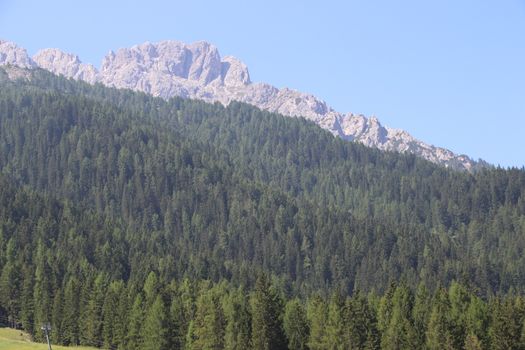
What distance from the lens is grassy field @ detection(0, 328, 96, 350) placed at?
125500 millimetres

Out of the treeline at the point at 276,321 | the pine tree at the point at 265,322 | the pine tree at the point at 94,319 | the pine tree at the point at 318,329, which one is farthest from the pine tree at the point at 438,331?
the pine tree at the point at 94,319

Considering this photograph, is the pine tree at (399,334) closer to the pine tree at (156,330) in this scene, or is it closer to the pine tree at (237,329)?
the pine tree at (237,329)

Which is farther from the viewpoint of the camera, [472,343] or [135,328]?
[135,328]

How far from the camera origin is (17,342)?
131 m

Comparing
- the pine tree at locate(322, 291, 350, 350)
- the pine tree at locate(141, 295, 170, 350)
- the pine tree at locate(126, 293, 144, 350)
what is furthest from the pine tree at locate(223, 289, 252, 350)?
the pine tree at locate(126, 293, 144, 350)

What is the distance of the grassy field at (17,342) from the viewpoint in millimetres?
125500

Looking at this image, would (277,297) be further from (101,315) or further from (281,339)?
(101,315)

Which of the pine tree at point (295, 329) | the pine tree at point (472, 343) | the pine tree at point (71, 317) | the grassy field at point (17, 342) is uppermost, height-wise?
the pine tree at point (472, 343)

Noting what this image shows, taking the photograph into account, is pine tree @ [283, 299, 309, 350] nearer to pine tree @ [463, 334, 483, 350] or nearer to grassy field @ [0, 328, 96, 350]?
pine tree @ [463, 334, 483, 350]

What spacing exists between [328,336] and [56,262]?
8142 centimetres

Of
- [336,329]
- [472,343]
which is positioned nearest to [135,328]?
[336,329]

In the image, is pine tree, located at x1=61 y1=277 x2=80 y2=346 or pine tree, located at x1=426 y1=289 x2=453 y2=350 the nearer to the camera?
pine tree, located at x1=426 y1=289 x2=453 y2=350

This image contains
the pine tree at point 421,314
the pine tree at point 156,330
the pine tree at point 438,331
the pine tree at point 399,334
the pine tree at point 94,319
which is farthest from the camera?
the pine tree at point 94,319

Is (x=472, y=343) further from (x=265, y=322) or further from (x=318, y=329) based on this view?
(x=265, y=322)
